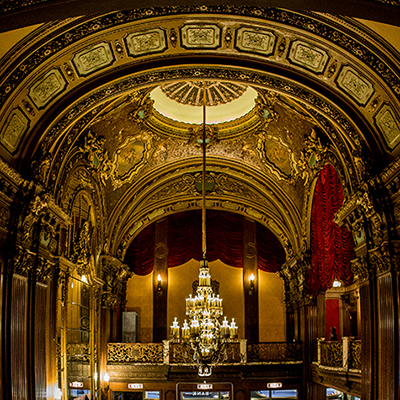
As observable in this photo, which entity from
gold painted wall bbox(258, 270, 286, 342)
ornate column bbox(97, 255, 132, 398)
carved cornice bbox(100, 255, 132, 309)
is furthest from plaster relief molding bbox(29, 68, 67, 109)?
gold painted wall bbox(258, 270, 286, 342)

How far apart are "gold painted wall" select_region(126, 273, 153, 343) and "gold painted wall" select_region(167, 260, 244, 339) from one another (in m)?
0.72

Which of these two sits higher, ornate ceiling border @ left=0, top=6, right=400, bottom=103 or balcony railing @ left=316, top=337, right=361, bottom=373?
ornate ceiling border @ left=0, top=6, right=400, bottom=103

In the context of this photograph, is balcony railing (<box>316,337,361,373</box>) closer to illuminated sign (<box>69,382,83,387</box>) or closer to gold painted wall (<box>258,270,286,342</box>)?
gold painted wall (<box>258,270,286,342</box>)

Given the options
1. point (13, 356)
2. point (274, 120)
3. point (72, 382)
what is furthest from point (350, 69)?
point (72, 382)

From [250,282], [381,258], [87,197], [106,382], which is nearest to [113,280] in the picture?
[106,382]

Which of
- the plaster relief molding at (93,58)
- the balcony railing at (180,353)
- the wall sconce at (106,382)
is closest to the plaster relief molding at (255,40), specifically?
the plaster relief molding at (93,58)

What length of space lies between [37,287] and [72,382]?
3.67 meters

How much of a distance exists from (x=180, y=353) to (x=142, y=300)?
13.9 feet

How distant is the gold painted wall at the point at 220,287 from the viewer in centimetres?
2016

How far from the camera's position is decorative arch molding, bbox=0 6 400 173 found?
850cm

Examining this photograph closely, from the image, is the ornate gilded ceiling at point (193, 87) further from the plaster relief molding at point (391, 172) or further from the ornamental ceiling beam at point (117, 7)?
the ornamental ceiling beam at point (117, 7)

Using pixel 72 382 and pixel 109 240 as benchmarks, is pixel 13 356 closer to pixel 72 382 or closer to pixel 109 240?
pixel 72 382

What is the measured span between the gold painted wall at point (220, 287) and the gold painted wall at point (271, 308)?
754 mm

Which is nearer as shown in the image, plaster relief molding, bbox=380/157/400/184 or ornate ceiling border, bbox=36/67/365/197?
plaster relief molding, bbox=380/157/400/184
